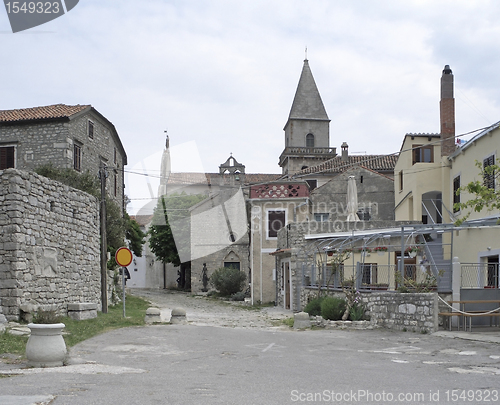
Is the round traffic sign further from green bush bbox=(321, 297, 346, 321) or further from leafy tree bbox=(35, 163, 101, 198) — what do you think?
leafy tree bbox=(35, 163, 101, 198)

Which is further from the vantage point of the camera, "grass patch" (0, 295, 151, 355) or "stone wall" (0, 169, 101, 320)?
"stone wall" (0, 169, 101, 320)

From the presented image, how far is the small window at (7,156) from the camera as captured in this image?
2709cm

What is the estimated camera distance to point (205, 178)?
67812 millimetres

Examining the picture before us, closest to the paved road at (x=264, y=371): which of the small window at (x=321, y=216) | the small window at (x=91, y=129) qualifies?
the small window at (x=91, y=129)

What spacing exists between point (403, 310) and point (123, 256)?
835 centimetres

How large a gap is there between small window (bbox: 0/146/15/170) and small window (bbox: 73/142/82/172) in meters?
2.86

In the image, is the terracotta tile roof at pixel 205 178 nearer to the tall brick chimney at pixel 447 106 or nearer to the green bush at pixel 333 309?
the tall brick chimney at pixel 447 106

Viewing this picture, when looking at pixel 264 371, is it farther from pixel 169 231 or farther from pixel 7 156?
pixel 169 231

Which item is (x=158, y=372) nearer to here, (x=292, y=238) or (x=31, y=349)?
(x=31, y=349)

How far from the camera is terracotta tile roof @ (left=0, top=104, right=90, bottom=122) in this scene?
2691 cm

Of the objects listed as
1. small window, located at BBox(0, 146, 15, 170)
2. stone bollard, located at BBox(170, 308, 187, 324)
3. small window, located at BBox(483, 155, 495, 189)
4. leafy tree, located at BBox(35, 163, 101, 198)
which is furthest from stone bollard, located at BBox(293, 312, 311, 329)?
small window, located at BBox(0, 146, 15, 170)

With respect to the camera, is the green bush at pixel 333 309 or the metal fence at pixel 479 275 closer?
the metal fence at pixel 479 275

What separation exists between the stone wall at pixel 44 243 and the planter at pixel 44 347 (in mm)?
4790

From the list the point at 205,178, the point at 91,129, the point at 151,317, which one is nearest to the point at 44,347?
the point at 151,317
